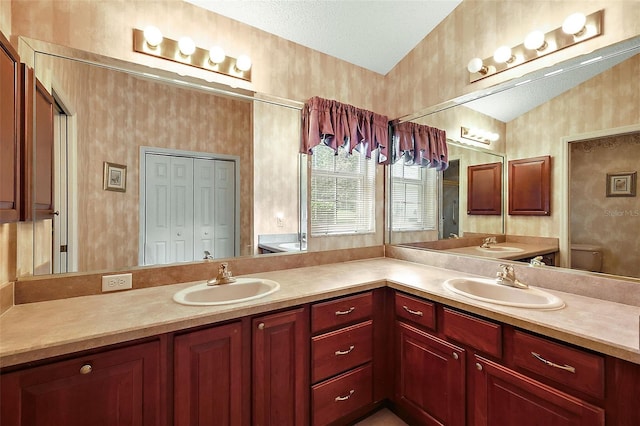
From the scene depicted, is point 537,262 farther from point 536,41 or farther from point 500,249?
point 536,41

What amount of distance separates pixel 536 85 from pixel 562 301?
1.24m

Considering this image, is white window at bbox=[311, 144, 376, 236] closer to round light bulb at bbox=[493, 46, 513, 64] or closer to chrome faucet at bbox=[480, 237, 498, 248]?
chrome faucet at bbox=[480, 237, 498, 248]

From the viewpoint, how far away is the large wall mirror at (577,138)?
1.40 m

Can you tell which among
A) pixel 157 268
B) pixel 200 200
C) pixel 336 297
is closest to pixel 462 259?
pixel 336 297

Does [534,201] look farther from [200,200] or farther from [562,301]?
[200,200]

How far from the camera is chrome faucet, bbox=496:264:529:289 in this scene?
5.36ft

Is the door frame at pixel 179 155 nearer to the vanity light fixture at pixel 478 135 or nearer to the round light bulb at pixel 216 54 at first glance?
the round light bulb at pixel 216 54

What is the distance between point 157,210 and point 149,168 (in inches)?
10.1

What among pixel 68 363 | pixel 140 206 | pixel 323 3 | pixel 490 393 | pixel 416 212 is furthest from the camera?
pixel 416 212

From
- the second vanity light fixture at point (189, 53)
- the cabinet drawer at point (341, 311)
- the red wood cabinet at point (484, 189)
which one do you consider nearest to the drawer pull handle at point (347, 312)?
the cabinet drawer at point (341, 311)

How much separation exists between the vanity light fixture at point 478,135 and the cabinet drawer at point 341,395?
1.73 meters

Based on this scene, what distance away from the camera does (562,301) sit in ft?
4.56

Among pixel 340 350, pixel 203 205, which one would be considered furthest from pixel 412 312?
pixel 203 205

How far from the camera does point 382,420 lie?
185 cm
